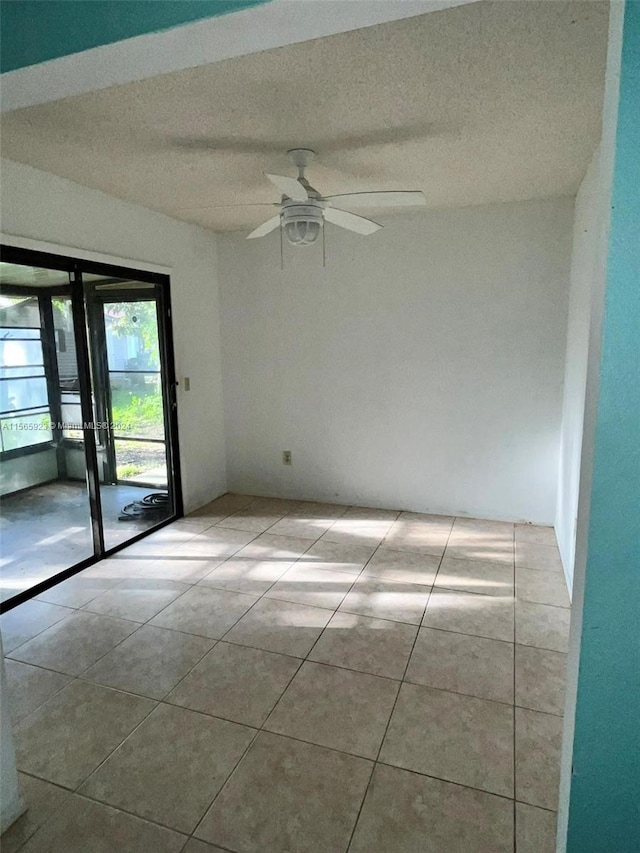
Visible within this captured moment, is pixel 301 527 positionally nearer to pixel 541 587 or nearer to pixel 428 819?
pixel 541 587

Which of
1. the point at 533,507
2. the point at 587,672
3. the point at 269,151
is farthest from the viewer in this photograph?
the point at 533,507

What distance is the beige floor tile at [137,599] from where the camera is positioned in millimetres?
2713

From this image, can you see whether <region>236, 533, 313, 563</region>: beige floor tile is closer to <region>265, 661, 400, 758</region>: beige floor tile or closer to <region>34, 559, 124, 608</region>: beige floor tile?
<region>34, 559, 124, 608</region>: beige floor tile

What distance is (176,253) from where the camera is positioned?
12.9 feet

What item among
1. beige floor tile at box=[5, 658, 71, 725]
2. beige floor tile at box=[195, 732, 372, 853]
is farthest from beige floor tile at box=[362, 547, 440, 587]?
beige floor tile at box=[5, 658, 71, 725]

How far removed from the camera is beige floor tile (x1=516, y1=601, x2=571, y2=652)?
2.39 metres

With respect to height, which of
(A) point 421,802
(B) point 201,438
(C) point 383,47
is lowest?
(A) point 421,802

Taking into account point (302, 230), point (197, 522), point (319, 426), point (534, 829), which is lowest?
point (534, 829)

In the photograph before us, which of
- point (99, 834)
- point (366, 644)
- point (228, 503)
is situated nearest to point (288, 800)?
point (99, 834)

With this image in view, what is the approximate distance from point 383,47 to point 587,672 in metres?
1.87

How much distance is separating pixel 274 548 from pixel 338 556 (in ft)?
1.54

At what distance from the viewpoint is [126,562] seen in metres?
3.33

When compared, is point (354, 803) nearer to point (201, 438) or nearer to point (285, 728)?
point (285, 728)

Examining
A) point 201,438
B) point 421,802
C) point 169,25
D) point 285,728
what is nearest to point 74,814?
point 285,728
